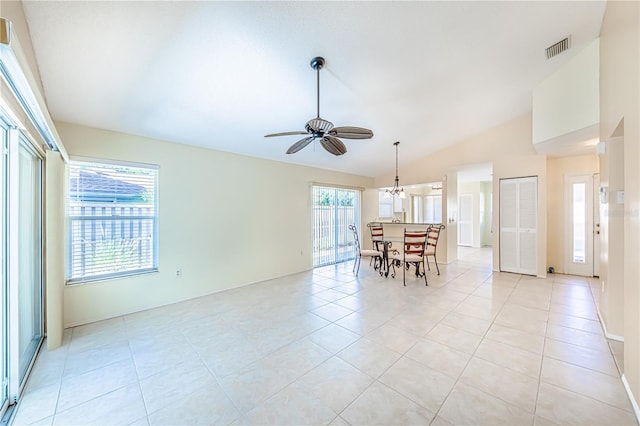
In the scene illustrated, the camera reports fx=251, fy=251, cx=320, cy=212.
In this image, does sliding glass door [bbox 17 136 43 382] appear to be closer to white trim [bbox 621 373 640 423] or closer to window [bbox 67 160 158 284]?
window [bbox 67 160 158 284]

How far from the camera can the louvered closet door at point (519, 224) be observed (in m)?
5.01

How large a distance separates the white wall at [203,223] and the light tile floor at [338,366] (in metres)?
0.33

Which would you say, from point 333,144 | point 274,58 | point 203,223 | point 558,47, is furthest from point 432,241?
point 274,58

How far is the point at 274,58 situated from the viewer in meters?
2.46

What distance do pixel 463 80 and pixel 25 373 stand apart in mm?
5470

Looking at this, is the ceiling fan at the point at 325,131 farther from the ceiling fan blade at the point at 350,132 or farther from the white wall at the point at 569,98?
the white wall at the point at 569,98

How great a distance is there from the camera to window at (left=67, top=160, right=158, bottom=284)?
120 inches

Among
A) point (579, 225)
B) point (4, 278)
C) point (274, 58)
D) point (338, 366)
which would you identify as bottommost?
point (338, 366)

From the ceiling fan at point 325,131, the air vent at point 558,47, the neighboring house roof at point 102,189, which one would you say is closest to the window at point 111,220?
the neighboring house roof at point 102,189

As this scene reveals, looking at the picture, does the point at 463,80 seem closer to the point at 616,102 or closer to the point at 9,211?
the point at 616,102

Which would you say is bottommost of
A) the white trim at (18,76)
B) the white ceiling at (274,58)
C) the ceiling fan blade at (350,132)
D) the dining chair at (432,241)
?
the dining chair at (432,241)

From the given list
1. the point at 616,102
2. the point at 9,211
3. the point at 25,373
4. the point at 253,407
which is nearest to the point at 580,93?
the point at 616,102

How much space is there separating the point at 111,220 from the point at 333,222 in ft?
14.7

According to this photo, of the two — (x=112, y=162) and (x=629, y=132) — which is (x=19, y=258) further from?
(x=629, y=132)
